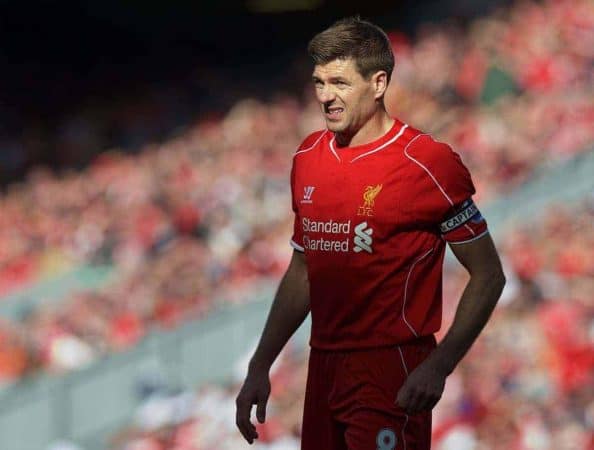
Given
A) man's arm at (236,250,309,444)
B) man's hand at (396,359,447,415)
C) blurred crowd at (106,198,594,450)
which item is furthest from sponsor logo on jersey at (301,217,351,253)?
blurred crowd at (106,198,594,450)

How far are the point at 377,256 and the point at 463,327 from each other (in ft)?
0.94

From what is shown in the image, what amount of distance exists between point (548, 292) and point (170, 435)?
2505 millimetres

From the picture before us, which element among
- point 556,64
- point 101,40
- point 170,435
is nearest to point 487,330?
point 170,435

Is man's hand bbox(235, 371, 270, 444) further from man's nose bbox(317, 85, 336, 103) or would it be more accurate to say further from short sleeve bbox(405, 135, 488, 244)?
man's nose bbox(317, 85, 336, 103)

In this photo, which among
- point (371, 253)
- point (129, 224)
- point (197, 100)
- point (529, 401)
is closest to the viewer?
point (371, 253)

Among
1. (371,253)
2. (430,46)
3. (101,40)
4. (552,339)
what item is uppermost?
(101,40)

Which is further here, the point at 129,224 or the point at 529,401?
the point at 129,224

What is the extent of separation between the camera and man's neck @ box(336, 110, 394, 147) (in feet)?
12.0

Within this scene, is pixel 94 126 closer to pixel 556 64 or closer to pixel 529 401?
pixel 556 64

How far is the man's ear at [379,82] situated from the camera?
11.7ft

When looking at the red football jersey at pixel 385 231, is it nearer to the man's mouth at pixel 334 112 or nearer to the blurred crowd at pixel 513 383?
the man's mouth at pixel 334 112

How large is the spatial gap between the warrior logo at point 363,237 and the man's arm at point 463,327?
214 millimetres

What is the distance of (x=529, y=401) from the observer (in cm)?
741

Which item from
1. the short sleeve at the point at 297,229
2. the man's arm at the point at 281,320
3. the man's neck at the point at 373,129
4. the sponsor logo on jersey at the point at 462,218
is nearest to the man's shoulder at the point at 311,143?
the short sleeve at the point at 297,229
